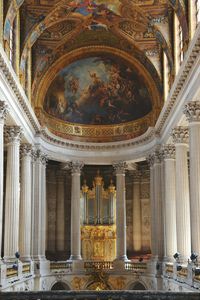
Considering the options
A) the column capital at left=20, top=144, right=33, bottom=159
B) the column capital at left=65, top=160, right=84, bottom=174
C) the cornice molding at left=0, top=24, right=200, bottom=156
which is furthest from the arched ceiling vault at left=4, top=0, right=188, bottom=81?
the column capital at left=65, top=160, right=84, bottom=174

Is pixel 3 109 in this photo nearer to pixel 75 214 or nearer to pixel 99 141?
pixel 75 214

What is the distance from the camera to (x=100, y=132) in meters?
41.8

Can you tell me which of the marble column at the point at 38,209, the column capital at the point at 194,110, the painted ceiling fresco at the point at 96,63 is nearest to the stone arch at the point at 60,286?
the marble column at the point at 38,209

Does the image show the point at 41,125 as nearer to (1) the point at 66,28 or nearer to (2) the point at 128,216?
(1) the point at 66,28

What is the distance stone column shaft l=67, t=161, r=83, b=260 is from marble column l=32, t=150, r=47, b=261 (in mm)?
3020

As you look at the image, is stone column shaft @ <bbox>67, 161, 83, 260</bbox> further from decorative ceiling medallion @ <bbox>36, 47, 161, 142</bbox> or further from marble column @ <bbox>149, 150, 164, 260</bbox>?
marble column @ <bbox>149, 150, 164, 260</bbox>

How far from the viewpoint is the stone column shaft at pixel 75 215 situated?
39.5m

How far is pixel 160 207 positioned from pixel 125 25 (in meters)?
12.6

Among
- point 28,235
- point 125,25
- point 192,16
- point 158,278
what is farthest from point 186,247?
point 125,25

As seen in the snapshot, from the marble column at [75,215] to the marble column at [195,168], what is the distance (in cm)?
1574

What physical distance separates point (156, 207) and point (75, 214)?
6553mm

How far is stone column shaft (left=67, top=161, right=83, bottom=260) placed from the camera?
39.5 metres

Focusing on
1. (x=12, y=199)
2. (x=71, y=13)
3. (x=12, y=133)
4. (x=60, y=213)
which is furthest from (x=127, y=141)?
(x=12, y=199)

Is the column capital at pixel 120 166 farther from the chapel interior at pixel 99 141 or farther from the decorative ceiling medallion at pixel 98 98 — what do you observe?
the decorative ceiling medallion at pixel 98 98
